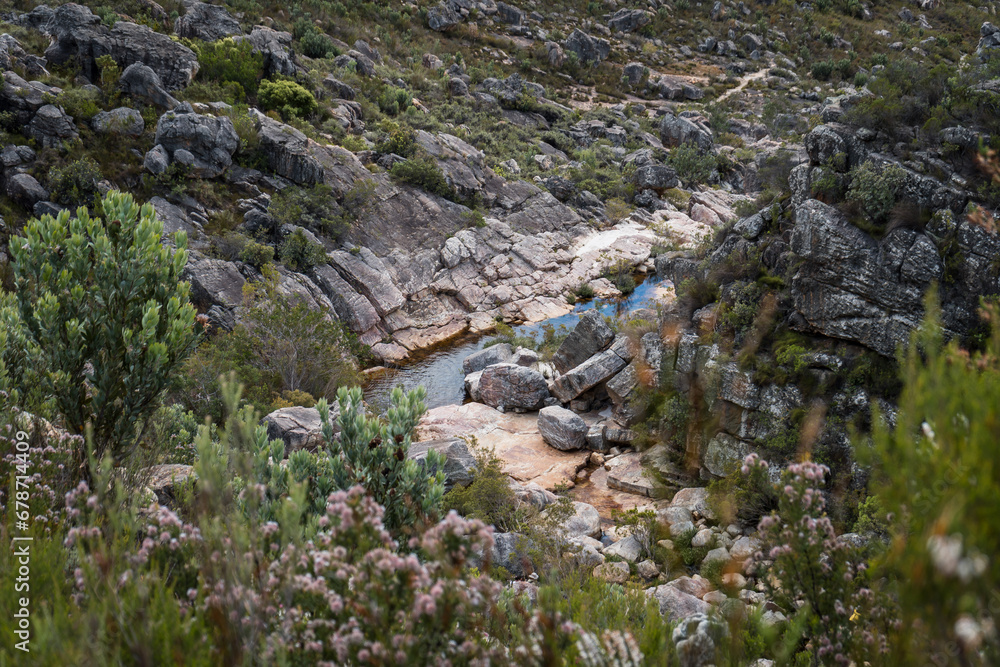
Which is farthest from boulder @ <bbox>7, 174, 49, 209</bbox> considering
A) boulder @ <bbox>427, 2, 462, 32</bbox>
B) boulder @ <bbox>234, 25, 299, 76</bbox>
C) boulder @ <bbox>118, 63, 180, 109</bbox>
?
boulder @ <bbox>427, 2, 462, 32</bbox>

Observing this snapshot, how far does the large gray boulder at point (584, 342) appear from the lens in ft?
67.2

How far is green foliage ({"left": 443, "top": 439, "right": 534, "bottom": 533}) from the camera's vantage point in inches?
451

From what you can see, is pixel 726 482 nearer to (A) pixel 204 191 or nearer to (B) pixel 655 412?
(B) pixel 655 412

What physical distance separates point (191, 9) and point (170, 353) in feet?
129

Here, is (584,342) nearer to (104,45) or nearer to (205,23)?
(104,45)

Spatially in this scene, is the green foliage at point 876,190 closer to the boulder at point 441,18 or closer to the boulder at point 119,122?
the boulder at point 119,122

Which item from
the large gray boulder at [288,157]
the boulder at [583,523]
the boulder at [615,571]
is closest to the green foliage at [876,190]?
the boulder at [615,571]

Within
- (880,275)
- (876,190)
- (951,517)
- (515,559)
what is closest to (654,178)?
(876,190)

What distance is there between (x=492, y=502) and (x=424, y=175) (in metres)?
24.1

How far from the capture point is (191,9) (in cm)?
3425

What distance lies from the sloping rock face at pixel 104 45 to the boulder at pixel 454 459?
26.6m

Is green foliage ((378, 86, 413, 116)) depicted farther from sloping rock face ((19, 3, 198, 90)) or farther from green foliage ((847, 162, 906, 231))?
green foliage ((847, 162, 906, 231))

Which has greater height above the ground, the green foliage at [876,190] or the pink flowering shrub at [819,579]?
the green foliage at [876,190]

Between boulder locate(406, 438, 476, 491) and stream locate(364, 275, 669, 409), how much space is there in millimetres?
4519
